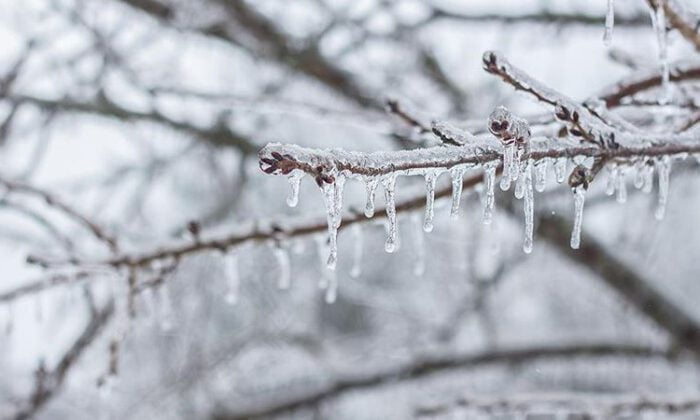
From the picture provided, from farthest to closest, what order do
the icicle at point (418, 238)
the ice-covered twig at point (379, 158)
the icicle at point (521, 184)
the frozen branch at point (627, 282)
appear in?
the frozen branch at point (627, 282) → the icicle at point (418, 238) → the icicle at point (521, 184) → the ice-covered twig at point (379, 158)

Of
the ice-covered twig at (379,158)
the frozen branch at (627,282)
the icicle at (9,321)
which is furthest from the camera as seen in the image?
the frozen branch at (627,282)

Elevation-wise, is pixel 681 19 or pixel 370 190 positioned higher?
pixel 681 19

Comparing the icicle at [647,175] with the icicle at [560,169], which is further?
the icicle at [647,175]

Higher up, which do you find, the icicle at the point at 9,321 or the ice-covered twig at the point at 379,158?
the ice-covered twig at the point at 379,158

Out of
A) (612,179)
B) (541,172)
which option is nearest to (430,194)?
(541,172)

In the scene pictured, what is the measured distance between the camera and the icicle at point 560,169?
31.9 inches

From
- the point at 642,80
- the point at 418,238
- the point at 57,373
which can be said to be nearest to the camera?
the point at 642,80

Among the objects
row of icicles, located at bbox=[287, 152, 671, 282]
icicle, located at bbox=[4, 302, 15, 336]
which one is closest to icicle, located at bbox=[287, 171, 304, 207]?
row of icicles, located at bbox=[287, 152, 671, 282]

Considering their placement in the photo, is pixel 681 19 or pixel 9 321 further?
pixel 9 321

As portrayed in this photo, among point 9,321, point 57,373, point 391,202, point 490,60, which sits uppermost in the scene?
point 490,60

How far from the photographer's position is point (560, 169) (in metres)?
0.83

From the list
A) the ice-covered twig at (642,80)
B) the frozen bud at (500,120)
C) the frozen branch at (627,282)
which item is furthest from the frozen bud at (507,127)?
the frozen branch at (627,282)

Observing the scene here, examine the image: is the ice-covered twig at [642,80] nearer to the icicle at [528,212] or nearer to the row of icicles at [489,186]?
the row of icicles at [489,186]

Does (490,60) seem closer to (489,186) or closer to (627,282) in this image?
(489,186)
